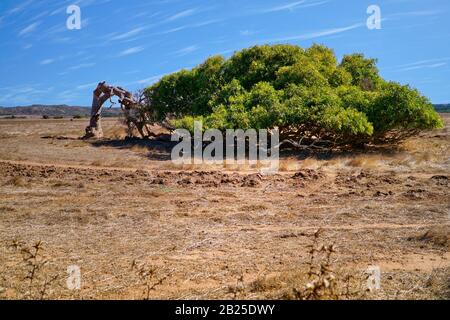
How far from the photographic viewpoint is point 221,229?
8.10m

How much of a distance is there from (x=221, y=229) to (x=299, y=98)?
11.6m

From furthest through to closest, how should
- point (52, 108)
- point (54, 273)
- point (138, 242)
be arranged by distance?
→ point (52, 108)
point (138, 242)
point (54, 273)

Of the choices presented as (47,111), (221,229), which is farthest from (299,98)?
(47,111)

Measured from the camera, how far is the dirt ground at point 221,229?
211 inches

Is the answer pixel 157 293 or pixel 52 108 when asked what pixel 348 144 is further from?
pixel 52 108

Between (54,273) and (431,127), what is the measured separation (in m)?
16.3

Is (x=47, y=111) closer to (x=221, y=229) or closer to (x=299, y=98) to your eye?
(x=299, y=98)

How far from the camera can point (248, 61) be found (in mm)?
23328

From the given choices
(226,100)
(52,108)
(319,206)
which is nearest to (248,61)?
(226,100)

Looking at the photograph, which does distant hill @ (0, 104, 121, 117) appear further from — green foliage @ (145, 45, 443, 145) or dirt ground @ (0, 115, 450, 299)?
dirt ground @ (0, 115, 450, 299)

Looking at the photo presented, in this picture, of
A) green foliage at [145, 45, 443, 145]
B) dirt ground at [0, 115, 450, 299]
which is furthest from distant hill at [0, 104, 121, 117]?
dirt ground at [0, 115, 450, 299]

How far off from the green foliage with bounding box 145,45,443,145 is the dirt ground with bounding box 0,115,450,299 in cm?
268

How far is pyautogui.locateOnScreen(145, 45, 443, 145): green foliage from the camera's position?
1814 cm

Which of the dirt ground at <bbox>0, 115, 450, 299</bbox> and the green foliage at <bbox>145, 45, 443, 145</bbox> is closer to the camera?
the dirt ground at <bbox>0, 115, 450, 299</bbox>
